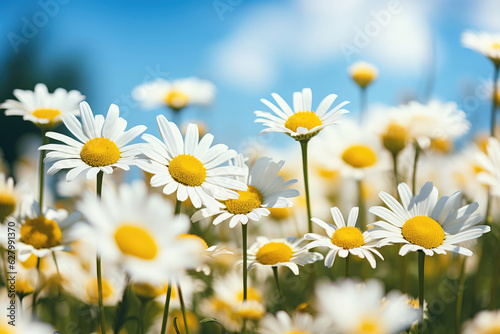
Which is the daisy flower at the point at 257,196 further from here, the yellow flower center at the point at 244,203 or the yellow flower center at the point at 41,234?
the yellow flower center at the point at 41,234

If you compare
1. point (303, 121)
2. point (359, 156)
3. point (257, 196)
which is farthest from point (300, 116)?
point (359, 156)

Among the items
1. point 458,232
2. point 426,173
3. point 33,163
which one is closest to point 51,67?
point 33,163

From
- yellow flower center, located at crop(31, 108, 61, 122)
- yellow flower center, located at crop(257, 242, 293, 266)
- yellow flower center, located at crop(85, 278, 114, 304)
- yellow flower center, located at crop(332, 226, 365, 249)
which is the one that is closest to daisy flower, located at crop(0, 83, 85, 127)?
yellow flower center, located at crop(31, 108, 61, 122)

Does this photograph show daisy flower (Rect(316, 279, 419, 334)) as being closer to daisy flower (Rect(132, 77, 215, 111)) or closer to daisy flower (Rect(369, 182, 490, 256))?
daisy flower (Rect(369, 182, 490, 256))

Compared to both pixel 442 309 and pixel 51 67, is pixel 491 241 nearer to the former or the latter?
pixel 442 309

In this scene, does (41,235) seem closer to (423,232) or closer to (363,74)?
(423,232)

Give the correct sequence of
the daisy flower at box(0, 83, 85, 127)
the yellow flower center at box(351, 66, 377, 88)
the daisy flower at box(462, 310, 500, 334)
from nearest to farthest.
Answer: the daisy flower at box(462, 310, 500, 334) → the daisy flower at box(0, 83, 85, 127) → the yellow flower center at box(351, 66, 377, 88)

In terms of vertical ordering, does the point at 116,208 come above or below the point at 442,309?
above
